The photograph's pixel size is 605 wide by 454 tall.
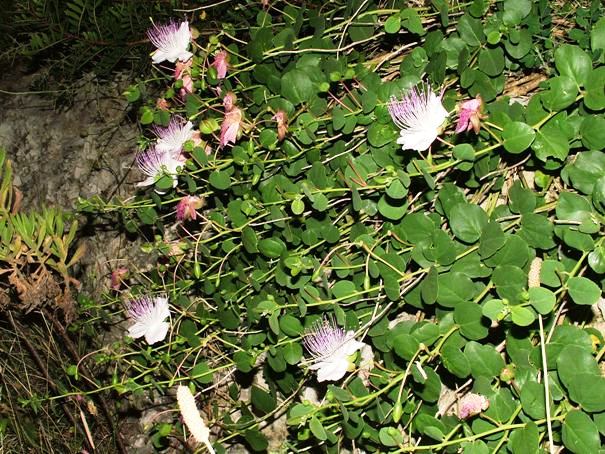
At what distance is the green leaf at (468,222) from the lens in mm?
1169

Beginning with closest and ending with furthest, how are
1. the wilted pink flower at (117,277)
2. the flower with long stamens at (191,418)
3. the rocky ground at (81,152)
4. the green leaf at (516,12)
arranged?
the flower with long stamens at (191,418) → the green leaf at (516,12) → the wilted pink flower at (117,277) → the rocky ground at (81,152)

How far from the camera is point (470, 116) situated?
3.75 ft

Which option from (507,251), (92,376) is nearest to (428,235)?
(507,251)

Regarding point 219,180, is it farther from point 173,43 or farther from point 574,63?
point 574,63

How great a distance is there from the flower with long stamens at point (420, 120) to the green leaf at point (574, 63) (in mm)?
209

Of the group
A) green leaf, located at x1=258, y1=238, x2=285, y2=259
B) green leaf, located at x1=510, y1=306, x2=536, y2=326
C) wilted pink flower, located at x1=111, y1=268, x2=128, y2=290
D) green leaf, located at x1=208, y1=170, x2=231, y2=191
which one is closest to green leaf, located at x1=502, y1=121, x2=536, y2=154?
green leaf, located at x1=510, y1=306, x2=536, y2=326

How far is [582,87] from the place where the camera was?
116cm

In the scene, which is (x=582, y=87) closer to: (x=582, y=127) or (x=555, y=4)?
(x=582, y=127)

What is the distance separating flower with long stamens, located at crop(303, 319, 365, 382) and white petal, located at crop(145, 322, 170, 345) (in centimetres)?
39

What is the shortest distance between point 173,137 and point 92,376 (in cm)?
74

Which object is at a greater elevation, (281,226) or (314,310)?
(281,226)

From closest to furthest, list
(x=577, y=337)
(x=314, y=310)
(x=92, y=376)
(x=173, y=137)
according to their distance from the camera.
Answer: (x=577, y=337), (x=314, y=310), (x=173, y=137), (x=92, y=376)

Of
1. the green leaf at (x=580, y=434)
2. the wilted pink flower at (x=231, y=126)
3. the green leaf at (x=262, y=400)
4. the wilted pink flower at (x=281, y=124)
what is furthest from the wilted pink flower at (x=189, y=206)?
the green leaf at (x=580, y=434)

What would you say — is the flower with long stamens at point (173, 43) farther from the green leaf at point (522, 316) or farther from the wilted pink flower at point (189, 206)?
the green leaf at point (522, 316)
